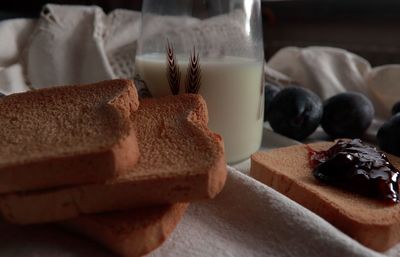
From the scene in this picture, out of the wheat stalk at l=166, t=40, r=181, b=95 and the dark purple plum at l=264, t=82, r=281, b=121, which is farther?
the dark purple plum at l=264, t=82, r=281, b=121

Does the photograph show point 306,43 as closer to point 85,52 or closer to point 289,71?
point 289,71

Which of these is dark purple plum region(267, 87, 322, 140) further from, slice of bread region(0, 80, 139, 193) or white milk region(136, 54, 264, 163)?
slice of bread region(0, 80, 139, 193)

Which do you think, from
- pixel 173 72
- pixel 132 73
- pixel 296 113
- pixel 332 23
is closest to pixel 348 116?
pixel 296 113

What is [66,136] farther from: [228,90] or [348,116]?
[348,116]

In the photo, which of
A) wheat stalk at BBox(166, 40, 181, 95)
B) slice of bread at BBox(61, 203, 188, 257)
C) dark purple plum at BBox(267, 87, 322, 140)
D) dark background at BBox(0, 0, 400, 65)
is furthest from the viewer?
dark background at BBox(0, 0, 400, 65)

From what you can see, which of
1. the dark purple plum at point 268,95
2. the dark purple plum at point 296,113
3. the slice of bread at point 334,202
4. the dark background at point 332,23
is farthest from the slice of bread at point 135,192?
the dark background at point 332,23

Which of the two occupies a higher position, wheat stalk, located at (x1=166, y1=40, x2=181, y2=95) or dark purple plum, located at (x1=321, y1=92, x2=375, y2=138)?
wheat stalk, located at (x1=166, y1=40, x2=181, y2=95)

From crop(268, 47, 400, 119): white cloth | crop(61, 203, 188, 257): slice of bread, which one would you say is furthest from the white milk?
crop(268, 47, 400, 119): white cloth
